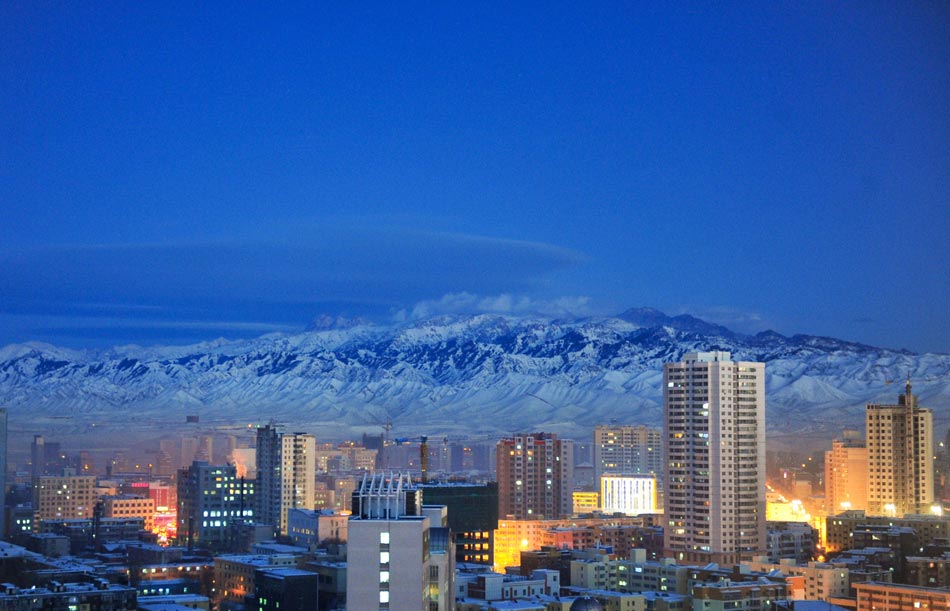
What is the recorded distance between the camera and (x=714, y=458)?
17125 millimetres

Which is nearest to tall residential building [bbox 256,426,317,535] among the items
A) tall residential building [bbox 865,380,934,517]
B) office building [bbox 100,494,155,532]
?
office building [bbox 100,494,155,532]

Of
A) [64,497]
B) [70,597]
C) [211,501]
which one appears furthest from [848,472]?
[64,497]

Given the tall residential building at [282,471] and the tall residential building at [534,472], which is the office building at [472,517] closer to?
the tall residential building at [534,472]

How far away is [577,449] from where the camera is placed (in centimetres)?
2464

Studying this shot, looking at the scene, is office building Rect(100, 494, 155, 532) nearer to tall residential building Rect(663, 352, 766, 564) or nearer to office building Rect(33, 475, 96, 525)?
office building Rect(33, 475, 96, 525)

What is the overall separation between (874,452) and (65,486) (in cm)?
1445

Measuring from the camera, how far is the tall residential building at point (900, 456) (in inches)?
769

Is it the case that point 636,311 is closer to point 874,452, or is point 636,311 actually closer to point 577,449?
point 577,449

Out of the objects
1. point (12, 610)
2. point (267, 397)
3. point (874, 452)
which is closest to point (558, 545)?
point (874, 452)

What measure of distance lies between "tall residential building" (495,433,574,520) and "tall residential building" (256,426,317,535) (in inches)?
134

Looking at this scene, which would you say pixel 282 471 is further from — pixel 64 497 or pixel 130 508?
pixel 64 497

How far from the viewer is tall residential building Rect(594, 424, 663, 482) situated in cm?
2481

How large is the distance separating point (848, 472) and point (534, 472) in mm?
5604

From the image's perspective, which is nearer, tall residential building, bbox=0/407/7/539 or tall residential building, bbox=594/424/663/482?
tall residential building, bbox=0/407/7/539
